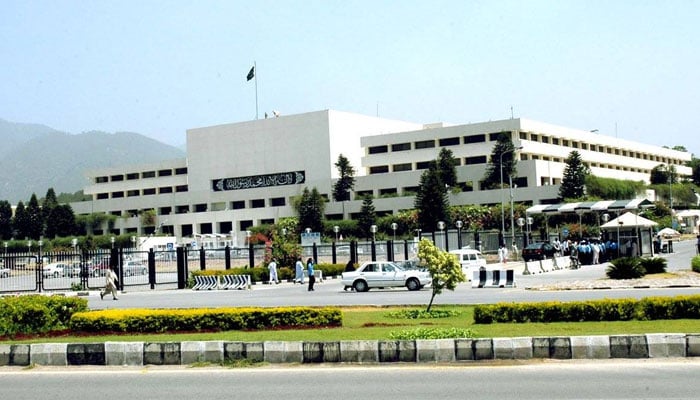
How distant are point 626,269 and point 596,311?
47.9ft

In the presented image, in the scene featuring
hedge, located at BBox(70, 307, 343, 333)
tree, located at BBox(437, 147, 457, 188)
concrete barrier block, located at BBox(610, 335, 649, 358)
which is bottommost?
concrete barrier block, located at BBox(610, 335, 649, 358)

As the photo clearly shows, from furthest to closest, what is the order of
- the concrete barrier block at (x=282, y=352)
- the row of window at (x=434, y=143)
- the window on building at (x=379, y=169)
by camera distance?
1. the window on building at (x=379, y=169)
2. the row of window at (x=434, y=143)
3. the concrete barrier block at (x=282, y=352)

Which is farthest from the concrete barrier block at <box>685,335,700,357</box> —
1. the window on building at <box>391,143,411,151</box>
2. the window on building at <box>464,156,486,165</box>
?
the window on building at <box>391,143,411,151</box>

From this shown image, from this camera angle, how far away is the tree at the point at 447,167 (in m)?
81.8

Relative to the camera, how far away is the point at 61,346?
13.7m

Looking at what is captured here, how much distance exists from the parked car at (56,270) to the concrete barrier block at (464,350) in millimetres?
31998

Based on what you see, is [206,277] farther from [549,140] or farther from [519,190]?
[549,140]

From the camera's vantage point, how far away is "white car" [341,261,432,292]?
104 ft

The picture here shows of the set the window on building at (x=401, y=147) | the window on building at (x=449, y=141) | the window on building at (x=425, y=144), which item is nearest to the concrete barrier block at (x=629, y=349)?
the window on building at (x=449, y=141)

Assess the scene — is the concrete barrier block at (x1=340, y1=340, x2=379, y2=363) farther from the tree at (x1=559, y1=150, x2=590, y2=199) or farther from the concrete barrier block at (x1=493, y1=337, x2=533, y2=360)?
the tree at (x1=559, y1=150, x2=590, y2=199)

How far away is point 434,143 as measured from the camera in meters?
88.3

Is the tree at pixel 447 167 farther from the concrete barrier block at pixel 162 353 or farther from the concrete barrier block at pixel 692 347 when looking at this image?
the concrete barrier block at pixel 162 353

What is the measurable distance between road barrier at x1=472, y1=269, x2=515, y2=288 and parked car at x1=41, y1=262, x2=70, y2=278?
845 inches

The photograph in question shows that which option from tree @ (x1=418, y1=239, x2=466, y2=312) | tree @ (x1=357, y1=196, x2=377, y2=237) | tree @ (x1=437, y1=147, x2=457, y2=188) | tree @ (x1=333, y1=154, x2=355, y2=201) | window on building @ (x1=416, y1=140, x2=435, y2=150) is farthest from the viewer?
window on building @ (x1=416, y1=140, x2=435, y2=150)
